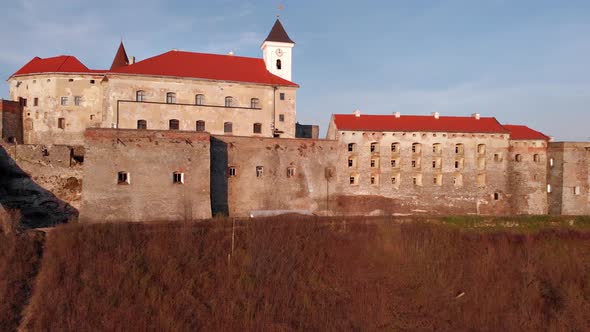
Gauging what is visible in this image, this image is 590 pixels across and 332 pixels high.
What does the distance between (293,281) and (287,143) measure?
1362 cm

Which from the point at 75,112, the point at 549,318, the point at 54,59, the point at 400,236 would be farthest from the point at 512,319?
the point at 54,59

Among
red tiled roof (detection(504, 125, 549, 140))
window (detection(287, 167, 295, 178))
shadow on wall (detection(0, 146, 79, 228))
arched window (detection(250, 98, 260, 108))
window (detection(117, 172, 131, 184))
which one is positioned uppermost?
arched window (detection(250, 98, 260, 108))

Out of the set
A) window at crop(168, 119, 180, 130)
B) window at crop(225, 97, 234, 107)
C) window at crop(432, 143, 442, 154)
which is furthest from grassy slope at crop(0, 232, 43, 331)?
window at crop(432, 143, 442, 154)

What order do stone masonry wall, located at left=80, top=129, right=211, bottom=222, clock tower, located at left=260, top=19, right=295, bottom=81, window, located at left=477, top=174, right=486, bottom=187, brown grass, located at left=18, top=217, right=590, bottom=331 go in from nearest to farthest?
1. brown grass, located at left=18, top=217, right=590, bottom=331
2. stone masonry wall, located at left=80, top=129, right=211, bottom=222
3. window, located at left=477, top=174, right=486, bottom=187
4. clock tower, located at left=260, top=19, right=295, bottom=81

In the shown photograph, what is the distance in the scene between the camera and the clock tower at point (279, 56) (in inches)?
1547

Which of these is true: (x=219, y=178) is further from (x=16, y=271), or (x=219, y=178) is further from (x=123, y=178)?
(x=16, y=271)

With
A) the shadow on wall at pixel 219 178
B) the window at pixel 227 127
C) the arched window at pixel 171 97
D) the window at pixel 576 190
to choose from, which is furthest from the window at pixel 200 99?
the window at pixel 576 190

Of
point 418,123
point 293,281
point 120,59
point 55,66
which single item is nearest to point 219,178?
point 293,281

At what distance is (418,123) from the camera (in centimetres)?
3578

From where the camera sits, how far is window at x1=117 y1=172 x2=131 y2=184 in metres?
27.6

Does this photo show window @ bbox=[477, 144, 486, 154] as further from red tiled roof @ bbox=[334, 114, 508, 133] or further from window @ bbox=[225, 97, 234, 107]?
window @ bbox=[225, 97, 234, 107]

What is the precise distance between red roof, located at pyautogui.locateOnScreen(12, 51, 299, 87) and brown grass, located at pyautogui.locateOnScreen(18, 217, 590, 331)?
14357 millimetres

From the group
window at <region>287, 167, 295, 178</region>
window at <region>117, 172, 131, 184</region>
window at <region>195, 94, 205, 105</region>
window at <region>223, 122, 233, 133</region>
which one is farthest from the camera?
window at <region>223, 122, 233, 133</region>

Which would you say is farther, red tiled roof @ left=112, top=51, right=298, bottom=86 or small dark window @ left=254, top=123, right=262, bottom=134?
small dark window @ left=254, top=123, right=262, bottom=134
